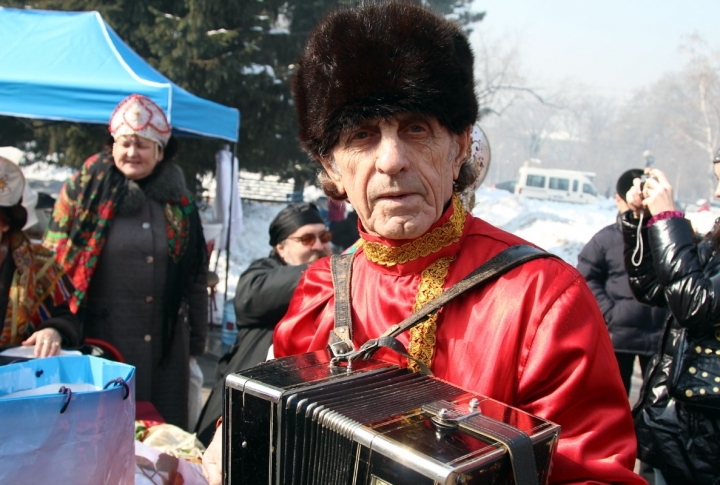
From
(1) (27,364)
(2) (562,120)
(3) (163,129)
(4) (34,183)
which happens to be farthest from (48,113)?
(2) (562,120)

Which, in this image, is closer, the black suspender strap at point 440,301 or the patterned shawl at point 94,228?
the black suspender strap at point 440,301

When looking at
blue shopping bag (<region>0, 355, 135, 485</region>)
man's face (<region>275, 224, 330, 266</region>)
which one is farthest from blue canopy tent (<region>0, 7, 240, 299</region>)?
blue shopping bag (<region>0, 355, 135, 485</region>)

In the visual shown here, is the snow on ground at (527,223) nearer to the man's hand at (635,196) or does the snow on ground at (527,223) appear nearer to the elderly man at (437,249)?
the man's hand at (635,196)

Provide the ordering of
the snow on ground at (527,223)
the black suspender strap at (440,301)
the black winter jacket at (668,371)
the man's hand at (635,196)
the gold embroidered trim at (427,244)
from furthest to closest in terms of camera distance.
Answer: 1. the snow on ground at (527,223)
2. the man's hand at (635,196)
3. the black winter jacket at (668,371)
4. the gold embroidered trim at (427,244)
5. the black suspender strap at (440,301)

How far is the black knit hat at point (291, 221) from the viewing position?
334 centimetres

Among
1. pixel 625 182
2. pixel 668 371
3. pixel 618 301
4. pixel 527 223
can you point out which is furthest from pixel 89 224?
pixel 527 223

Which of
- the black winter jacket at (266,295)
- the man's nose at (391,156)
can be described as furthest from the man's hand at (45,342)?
the man's nose at (391,156)

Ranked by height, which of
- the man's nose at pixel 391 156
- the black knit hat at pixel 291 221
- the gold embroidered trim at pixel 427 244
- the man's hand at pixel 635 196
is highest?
the man's nose at pixel 391 156

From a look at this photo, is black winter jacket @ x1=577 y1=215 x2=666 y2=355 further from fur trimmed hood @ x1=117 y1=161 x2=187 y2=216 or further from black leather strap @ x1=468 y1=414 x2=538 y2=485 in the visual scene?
black leather strap @ x1=468 y1=414 x2=538 y2=485

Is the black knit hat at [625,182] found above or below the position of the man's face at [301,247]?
above

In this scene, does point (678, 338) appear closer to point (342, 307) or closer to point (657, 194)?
point (657, 194)

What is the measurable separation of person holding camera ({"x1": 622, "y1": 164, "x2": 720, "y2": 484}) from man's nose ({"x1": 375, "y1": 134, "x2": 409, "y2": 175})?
4.79ft

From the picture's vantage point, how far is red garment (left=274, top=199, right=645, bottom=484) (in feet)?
4.19

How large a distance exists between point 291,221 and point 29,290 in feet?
4.40
